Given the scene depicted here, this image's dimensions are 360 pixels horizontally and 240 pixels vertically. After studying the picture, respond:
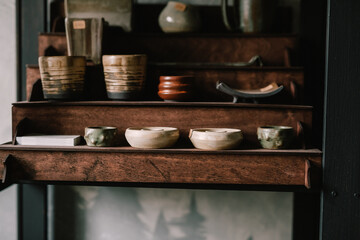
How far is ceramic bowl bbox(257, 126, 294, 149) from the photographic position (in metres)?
1.46

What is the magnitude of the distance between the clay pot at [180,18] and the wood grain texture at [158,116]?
1.63 feet

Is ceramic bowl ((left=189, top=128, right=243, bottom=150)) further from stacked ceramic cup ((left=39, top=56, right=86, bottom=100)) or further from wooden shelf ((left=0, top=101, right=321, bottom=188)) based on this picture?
stacked ceramic cup ((left=39, top=56, right=86, bottom=100))

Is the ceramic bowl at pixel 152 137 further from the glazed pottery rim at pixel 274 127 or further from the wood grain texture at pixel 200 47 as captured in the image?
the wood grain texture at pixel 200 47

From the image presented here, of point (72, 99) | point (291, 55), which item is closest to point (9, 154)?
point (72, 99)

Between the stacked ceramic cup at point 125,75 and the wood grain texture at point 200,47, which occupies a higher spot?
the wood grain texture at point 200,47

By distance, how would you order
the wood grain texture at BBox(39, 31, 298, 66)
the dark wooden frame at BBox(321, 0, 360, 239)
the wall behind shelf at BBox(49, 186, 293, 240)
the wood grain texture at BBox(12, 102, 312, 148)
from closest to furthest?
the dark wooden frame at BBox(321, 0, 360, 239)
the wood grain texture at BBox(12, 102, 312, 148)
the wood grain texture at BBox(39, 31, 298, 66)
the wall behind shelf at BBox(49, 186, 293, 240)

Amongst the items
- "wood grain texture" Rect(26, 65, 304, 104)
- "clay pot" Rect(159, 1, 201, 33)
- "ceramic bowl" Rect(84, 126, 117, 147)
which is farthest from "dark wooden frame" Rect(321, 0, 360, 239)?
"ceramic bowl" Rect(84, 126, 117, 147)

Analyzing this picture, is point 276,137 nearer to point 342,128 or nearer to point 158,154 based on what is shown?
point 342,128

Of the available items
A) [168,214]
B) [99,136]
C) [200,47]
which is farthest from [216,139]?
[168,214]

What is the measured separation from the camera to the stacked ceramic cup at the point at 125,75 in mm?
1555

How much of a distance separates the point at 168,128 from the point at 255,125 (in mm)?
365

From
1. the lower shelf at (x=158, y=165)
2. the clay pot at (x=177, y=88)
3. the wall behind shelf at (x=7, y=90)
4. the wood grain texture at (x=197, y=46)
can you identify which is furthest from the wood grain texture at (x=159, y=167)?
the wall behind shelf at (x=7, y=90)

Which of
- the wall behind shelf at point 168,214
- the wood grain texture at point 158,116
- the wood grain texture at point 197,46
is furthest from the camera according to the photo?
the wall behind shelf at point 168,214

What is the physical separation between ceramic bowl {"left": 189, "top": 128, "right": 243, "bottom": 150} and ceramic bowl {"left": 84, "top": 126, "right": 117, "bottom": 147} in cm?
33
